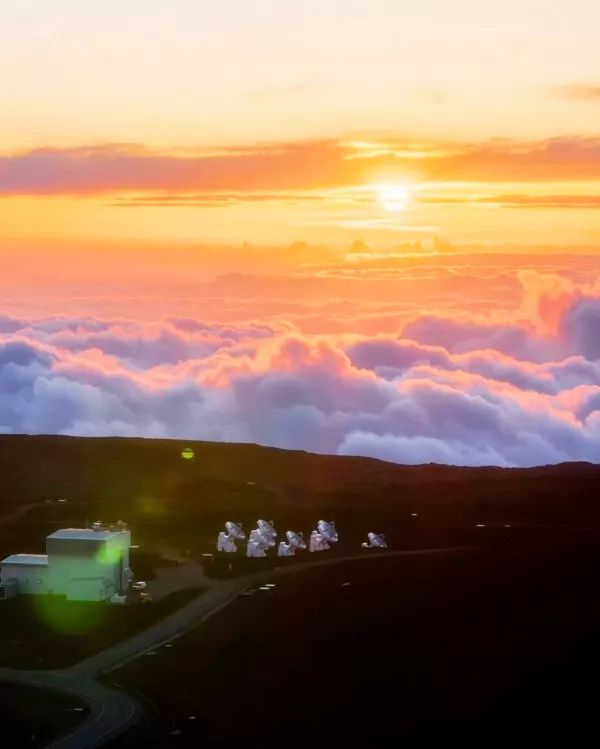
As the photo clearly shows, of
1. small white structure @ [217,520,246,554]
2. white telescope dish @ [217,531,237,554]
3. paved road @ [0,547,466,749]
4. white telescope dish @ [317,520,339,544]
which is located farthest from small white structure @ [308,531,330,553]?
paved road @ [0,547,466,749]

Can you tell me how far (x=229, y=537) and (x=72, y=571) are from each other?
61.6 ft

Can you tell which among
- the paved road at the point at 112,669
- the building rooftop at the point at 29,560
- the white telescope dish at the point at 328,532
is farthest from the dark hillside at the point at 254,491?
the paved road at the point at 112,669

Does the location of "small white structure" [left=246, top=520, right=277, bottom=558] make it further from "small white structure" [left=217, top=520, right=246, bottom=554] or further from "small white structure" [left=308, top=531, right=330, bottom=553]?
"small white structure" [left=308, top=531, right=330, bottom=553]

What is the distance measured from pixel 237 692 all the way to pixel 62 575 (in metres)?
20.4

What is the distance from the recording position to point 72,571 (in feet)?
256

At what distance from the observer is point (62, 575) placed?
7831cm

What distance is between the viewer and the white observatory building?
77.7 metres

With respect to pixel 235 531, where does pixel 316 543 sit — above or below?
below

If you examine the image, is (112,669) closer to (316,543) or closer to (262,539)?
(262,539)

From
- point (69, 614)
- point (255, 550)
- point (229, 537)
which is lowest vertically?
point (69, 614)

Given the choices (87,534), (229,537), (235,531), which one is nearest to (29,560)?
(87,534)

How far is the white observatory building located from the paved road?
4.92m

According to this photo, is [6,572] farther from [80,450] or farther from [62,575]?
[80,450]

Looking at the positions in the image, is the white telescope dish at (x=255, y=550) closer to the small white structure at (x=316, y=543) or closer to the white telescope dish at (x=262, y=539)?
the white telescope dish at (x=262, y=539)
